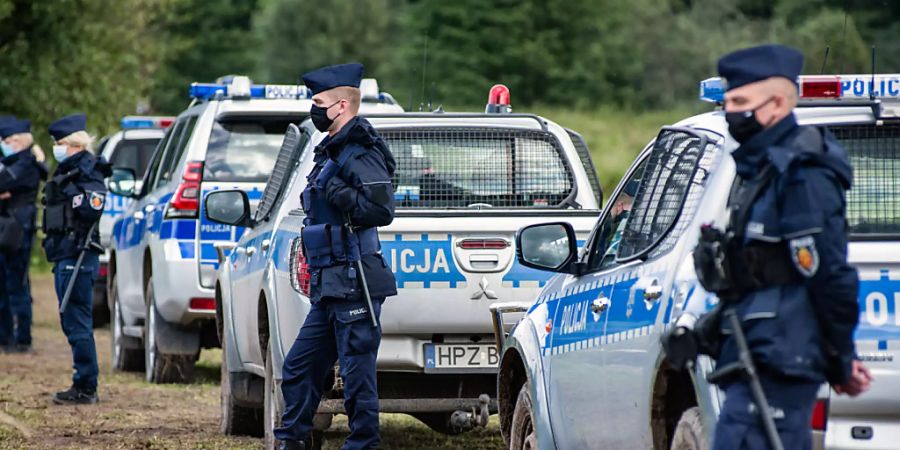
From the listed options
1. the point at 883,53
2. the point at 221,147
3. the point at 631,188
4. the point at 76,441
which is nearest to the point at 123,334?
the point at 221,147

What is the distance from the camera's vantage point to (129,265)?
13820 mm

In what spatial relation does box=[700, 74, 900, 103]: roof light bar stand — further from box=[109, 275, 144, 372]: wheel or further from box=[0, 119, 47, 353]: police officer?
box=[0, 119, 47, 353]: police officer

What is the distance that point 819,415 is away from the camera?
4789mm

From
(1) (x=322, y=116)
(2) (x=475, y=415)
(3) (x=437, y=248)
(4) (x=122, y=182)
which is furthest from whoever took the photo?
(4) (x=122, y=182)

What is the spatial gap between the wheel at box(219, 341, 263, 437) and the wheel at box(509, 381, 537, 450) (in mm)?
3179

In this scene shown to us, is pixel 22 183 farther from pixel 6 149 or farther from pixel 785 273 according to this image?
pixel 785 273

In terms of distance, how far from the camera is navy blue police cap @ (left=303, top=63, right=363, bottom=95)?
750cm

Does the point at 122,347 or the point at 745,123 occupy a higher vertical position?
the point at 745,123

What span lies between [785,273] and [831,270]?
0.44 ft

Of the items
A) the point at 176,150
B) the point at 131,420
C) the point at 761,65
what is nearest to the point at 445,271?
the point at 761,65

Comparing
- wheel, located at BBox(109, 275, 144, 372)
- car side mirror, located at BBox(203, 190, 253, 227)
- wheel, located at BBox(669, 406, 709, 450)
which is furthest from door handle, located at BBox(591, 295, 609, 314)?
wheel, located at BBox(109, 275, 144, 372)

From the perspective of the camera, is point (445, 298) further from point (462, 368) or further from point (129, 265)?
point (129, 265)

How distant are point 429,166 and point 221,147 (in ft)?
12.7

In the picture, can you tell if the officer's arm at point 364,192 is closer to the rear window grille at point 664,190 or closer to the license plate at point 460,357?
the license plate at point 460,357
